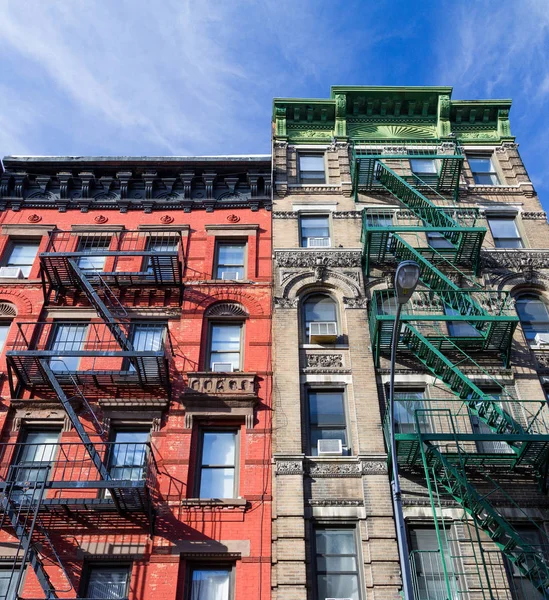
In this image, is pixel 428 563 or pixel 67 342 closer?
pixel 428 563

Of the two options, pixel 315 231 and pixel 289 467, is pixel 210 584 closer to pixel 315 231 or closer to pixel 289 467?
pixel 289 467

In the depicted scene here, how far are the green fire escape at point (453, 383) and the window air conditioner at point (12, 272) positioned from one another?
10.5 meters

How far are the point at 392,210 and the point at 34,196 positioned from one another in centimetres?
1216

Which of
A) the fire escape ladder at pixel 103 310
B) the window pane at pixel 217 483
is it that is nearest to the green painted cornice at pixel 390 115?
the fire escape ladder at pixel 103 310

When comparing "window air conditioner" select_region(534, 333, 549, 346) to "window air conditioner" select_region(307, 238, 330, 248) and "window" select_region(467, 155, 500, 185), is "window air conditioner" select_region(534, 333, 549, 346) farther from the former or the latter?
"window" select_region(467, 155, 500, 185)

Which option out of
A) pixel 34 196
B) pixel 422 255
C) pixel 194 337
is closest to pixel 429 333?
pixel 422 255

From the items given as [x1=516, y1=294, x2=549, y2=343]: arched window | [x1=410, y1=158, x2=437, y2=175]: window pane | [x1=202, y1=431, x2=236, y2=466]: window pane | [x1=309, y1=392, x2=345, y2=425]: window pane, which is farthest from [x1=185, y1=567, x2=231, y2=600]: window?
[x1=410, y1=158, x2=437, y2=175]: window pane

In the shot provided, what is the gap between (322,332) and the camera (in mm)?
19375

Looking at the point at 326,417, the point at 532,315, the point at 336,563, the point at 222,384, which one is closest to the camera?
the point at 336,563

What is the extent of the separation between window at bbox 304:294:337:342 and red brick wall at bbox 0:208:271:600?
1.15 meters

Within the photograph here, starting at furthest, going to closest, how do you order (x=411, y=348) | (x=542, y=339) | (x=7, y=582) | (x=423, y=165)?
(x=423, y=165), (x=542, y=339), (x=411, y=348), (x=7, y=582)

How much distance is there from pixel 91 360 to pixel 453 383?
9599 mm

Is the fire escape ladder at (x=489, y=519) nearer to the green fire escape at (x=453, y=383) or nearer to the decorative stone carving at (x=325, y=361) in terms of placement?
the green fire escape at (x=453, y=383)

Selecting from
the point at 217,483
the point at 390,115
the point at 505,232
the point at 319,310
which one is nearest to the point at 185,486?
the point at 217,483
